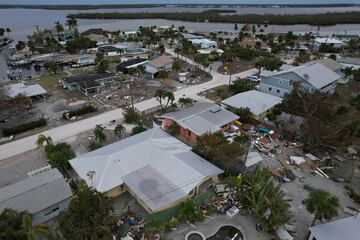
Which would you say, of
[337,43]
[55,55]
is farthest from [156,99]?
[337,43]

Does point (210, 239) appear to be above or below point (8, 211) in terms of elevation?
below

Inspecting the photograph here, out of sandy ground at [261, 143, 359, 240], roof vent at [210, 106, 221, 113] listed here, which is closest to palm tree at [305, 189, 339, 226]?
sandy ground at [261, 143, 359, 240]

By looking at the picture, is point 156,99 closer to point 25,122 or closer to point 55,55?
point 25,122

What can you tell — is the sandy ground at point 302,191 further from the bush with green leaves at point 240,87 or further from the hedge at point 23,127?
the hedge at point 23,127

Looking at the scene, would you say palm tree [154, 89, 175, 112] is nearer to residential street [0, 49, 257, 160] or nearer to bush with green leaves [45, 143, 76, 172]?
residential street [0, 49, 257, 160]

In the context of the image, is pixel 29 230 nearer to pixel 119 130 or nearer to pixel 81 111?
pixel 119 130

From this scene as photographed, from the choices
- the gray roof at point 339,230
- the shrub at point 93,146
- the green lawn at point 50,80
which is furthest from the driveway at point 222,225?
the green lawn at point 50,80
